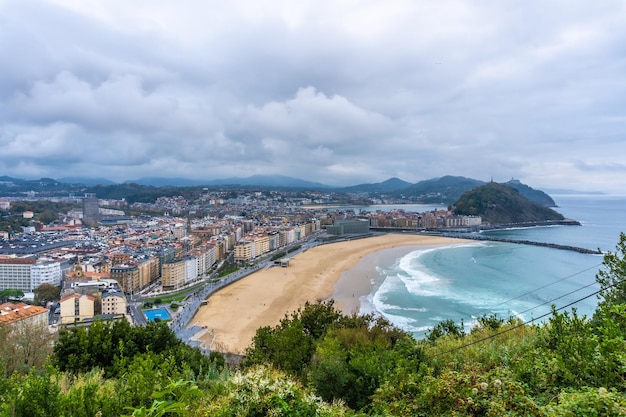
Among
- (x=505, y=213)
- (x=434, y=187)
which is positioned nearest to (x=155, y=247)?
(x=505, y=213)

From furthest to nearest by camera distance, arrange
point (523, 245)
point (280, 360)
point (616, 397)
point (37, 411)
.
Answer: point (523, 245)
point (280, 360)
point (37, 411)
point (616, 397)

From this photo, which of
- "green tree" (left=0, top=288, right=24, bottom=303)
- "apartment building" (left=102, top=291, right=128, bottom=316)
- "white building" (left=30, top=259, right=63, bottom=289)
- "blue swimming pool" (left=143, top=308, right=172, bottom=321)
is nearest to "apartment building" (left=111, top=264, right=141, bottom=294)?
"white building" (left=30, top=259, right=63, bottom=289)

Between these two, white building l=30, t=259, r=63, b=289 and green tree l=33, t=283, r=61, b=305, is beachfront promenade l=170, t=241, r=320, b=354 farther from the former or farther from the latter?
white building l=30, t=259, r=63, b=289

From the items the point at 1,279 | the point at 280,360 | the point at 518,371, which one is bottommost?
the point at 1,279

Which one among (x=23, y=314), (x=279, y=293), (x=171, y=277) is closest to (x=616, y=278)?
(x=279, y=293)

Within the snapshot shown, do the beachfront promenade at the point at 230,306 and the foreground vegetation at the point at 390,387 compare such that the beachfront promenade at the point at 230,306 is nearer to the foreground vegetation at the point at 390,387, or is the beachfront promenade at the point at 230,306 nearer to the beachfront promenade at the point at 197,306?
the beachfront promenade at the point at 197,306

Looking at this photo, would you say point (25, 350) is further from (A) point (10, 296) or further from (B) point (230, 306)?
(A) point (10, 296)

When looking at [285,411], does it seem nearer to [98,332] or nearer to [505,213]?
[98,332]
